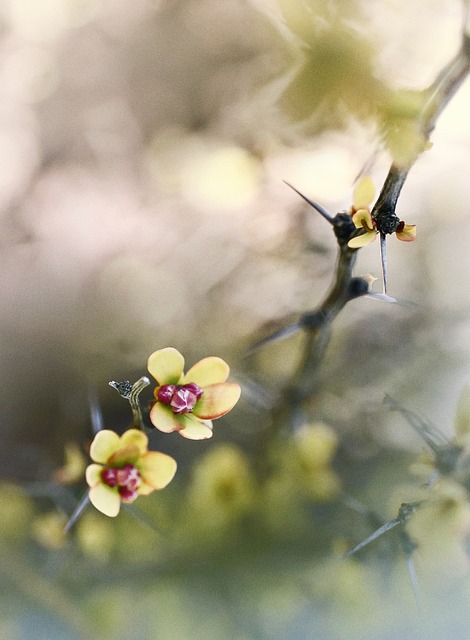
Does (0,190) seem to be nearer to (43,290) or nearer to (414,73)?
(43,290)

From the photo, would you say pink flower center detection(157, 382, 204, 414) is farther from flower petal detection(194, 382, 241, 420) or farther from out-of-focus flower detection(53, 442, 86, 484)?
out-of-focus flower detection(53, 442, 86, 484)

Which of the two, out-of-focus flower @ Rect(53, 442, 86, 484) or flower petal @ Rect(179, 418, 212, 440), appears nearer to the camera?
flower petal @ Rect(179, 418, 212, 440)

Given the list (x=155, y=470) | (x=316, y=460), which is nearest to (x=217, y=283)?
(x=316, y=460)

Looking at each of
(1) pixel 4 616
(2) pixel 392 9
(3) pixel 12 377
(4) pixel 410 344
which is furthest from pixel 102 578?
(2) pixel 392 9

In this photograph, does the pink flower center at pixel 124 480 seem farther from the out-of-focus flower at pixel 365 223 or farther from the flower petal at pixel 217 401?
the out-of-focus flower at pixel 365 223

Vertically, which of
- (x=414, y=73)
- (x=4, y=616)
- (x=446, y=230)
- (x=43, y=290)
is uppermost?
(x=414, y=73)

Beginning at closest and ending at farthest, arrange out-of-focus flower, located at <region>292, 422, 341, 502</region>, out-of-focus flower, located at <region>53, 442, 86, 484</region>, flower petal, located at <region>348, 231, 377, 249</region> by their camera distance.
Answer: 1. flower petal, located at <region>348, 231, 377, 249</region>
2. out-of-focus flower, located at <region>53, 442, 86, 484</region>
3. out-of-focus flower, located at <region>292, 422, 341, 502</region>

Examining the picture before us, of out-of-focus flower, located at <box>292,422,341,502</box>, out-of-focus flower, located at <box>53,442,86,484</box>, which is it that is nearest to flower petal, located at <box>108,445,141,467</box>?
out-of-focus flower, located at <box>53,442,86,484</box>
